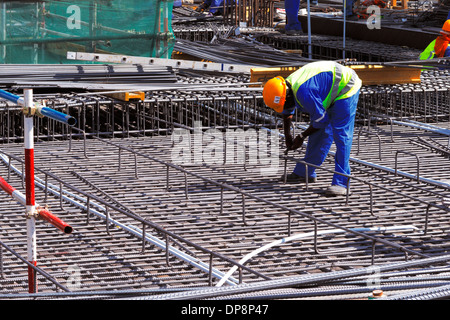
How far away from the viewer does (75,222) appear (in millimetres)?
7750

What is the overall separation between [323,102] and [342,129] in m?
0.37

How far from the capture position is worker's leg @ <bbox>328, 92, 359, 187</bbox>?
8.66m

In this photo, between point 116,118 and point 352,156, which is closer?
point 352,156

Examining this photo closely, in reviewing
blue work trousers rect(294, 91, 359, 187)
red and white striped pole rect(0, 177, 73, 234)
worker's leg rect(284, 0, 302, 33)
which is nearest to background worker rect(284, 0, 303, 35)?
worker's leg rect(284, 0, 302, 33)

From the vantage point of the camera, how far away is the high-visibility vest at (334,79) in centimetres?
837

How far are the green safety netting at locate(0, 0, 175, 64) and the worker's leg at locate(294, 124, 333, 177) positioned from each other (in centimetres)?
637

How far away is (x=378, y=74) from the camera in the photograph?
13.3 meters

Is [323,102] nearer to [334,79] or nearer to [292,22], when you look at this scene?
[334,79]

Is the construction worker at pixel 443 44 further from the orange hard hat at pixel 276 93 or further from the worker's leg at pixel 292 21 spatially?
the worker's leg at pixel 292 21

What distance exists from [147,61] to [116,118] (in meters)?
1.29

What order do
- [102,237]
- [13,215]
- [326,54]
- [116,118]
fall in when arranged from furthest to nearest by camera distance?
[326,54], [116,118], [13,215], [102,237]

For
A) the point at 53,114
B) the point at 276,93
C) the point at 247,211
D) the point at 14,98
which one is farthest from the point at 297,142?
the point at 53,114
